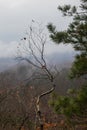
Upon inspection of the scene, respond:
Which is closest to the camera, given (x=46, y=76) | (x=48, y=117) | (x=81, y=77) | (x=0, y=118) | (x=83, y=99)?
(x=83, y=99)

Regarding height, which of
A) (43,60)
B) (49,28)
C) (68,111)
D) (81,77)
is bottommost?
(68,111)

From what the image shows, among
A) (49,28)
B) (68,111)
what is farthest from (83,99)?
(49,28)

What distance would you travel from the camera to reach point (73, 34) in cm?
1058

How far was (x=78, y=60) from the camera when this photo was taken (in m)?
10.1

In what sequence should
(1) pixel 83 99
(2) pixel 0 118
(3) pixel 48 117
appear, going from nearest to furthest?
(1) pixel 83 99 → (2) pixel 0 118 → (3) pixel 48 117

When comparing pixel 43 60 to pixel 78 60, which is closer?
pixel 78 60

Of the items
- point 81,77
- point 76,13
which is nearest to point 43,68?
point 81,77

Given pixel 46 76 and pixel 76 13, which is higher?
pixel 76 13

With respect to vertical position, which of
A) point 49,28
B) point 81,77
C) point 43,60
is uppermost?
A: point 49,28

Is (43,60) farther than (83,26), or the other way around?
(43,60)

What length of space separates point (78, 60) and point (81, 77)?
0.69 meters

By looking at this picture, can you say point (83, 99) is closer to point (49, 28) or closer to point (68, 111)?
point (68, 111)

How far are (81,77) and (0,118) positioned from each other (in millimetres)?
14821

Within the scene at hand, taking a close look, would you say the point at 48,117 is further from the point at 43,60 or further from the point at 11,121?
the point at 43,60
